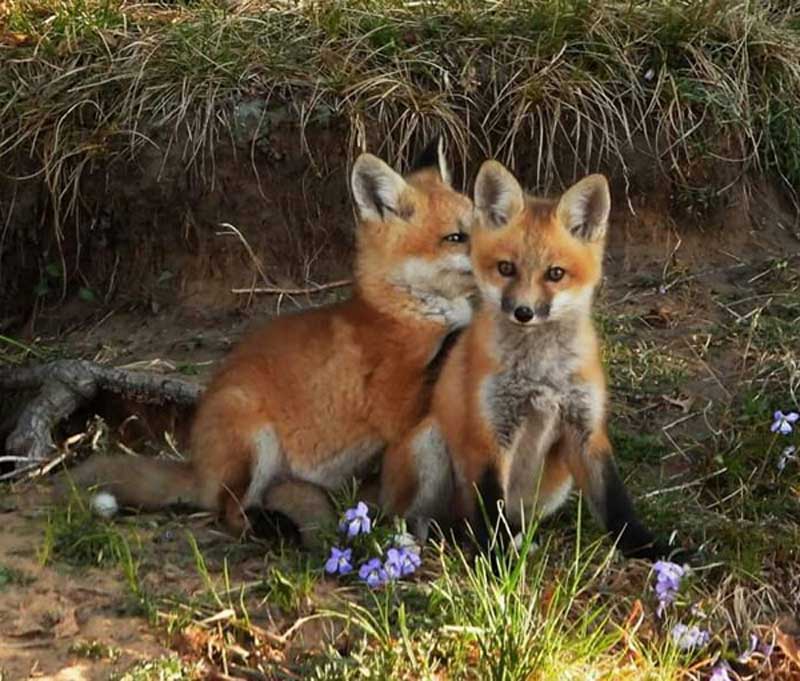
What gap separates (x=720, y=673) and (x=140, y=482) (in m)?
2.39

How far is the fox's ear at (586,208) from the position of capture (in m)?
4.61

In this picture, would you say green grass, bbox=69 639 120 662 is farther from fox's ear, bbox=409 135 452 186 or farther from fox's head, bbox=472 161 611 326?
fox's ear, bbox=409 135 452 186

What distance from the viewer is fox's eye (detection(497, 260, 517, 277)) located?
4598 mm

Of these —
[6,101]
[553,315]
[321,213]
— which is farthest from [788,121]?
[6,101]

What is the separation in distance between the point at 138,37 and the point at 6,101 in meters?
0.89

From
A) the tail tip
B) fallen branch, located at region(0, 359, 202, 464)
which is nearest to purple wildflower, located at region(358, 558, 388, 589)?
the tail tip

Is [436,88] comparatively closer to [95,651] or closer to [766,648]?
[766,648]

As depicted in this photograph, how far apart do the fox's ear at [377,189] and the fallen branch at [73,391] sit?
1.29 m

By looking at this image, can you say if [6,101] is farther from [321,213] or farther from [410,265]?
[410,265]

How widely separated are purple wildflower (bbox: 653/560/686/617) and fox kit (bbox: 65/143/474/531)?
125 centimetres

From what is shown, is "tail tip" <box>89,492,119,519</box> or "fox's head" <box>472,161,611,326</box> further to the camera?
"tail tip" <box>89,492,119,519</box>

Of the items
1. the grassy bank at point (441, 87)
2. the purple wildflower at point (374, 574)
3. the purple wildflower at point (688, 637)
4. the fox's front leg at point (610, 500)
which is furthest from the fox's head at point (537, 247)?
the grassy bank at point (441, 87)

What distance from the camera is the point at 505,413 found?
15.2ft

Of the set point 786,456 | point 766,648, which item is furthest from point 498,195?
point 766,648
